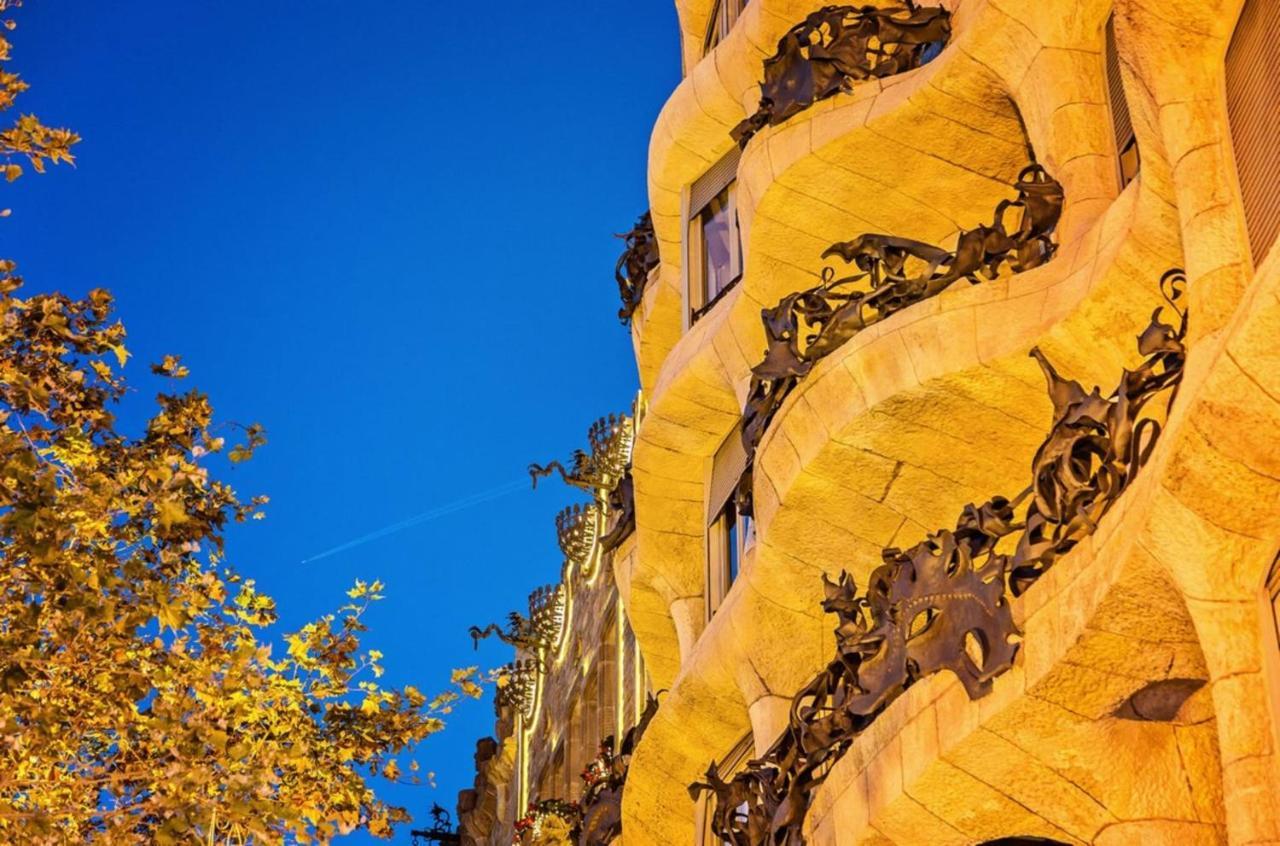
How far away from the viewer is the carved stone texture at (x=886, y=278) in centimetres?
1251

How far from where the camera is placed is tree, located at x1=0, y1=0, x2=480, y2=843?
11516 millimetres

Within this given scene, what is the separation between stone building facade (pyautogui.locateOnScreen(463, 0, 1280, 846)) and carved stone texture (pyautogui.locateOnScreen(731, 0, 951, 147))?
29 millimetres

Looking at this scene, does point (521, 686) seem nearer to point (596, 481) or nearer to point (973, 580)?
point (596, 481)

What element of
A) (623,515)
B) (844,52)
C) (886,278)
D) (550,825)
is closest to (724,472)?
(623,515)

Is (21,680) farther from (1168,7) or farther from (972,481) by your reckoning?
(1168,7)

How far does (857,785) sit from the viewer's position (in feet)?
37.1

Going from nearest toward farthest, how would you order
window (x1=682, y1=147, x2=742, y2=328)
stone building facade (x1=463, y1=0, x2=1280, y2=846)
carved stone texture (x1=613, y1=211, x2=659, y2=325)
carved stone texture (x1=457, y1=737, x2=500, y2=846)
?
stone building facade (x1=463, y1=0, x2=1280, y2=846), window (x1=682, y1=147, x2=742, y2=328), carved stone texture (x1=613, y1=211, x2=659, y2=325), carved stone texture (x1=457, y1=737, x2=500, y2=846)

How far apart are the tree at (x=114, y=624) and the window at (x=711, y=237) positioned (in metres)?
6.44

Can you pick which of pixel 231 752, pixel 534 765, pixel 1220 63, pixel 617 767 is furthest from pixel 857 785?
pixel 534 765

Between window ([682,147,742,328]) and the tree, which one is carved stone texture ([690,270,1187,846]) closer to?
the tree

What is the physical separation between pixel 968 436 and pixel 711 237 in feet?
24.6

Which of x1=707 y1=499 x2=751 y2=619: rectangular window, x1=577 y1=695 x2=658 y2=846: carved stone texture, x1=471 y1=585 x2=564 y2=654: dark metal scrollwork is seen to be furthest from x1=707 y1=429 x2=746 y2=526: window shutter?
x1=471 y1=585 x2=564 y2=654: dark metal scrollwork

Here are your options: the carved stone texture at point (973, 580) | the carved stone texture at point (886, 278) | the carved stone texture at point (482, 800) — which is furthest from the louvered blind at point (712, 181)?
the carved stone texture at point (482, 800)

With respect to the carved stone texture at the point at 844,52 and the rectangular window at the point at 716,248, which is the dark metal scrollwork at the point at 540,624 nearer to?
the rectangular window at the point at 716,248
